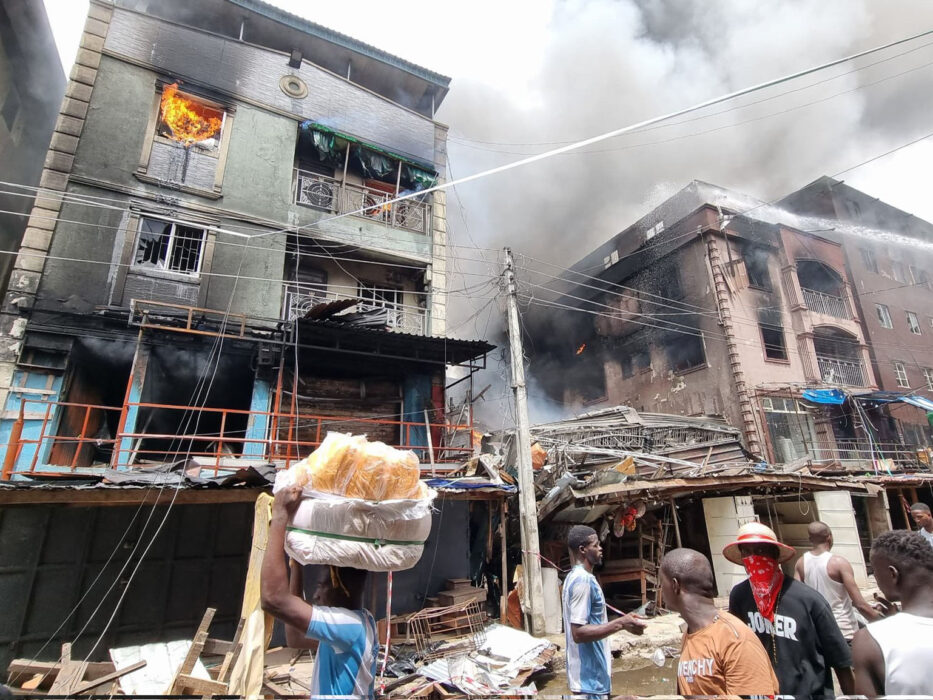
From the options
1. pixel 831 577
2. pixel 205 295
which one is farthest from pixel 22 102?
pixel 831 577

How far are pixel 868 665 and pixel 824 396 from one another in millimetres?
23183

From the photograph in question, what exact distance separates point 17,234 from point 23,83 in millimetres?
4915

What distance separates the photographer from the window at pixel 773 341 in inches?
898

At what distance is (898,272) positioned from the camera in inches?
1163

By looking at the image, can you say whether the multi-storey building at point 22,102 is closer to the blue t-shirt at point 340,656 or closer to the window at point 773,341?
the blue t-shirt at point 340,656

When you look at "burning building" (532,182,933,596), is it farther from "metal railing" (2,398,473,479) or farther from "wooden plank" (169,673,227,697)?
"wooden plank" (169,673,227,697)

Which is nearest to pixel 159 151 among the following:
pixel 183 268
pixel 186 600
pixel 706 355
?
pixel 183 268

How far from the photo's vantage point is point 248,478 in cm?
750

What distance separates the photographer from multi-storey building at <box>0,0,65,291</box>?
45.1 feet

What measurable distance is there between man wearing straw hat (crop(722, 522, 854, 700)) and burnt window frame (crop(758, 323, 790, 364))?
22.6 metres

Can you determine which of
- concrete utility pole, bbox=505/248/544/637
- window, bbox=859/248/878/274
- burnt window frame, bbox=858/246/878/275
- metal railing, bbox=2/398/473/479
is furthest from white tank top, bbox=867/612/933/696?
window, bbox=859/248/878/274

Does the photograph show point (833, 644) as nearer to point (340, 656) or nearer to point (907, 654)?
point (907, 654)

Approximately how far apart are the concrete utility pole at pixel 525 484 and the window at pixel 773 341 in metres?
17.3

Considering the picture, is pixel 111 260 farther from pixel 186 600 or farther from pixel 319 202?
pixel 186 600
